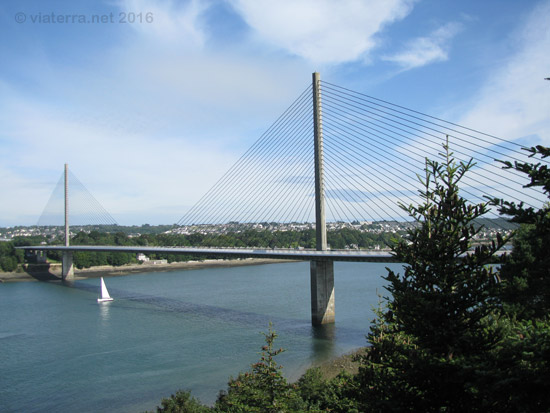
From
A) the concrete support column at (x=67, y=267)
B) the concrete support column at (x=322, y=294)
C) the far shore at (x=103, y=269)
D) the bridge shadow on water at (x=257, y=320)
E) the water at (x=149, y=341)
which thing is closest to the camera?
the water at (x=149, y=341)

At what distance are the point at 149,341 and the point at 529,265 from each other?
583 inches

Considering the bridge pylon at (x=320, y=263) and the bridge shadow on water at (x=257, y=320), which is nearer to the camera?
the bridge shadow on water at (x=257, y=320)

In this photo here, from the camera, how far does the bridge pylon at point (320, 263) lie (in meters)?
21.2

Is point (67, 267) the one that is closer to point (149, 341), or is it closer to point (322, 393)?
point (149, 341)

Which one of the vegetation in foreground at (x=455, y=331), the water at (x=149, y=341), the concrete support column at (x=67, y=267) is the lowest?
the water at (x=149, y=341)

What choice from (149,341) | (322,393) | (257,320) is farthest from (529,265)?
(149,341)

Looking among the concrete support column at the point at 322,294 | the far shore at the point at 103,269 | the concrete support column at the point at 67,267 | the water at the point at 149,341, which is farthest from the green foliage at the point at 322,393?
the far shore at the point at 103,269

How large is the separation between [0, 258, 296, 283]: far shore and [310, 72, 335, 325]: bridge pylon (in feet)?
120

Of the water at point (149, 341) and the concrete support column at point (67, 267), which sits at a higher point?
the concrete support column at point (67, 267)

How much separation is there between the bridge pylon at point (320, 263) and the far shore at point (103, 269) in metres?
36.5

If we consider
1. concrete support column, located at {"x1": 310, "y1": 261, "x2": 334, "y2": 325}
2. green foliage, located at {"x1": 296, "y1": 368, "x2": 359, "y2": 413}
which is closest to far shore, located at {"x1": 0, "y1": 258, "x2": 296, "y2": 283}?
concrete support column, located at {"x1": 310, "y1": 261, "x2": 334, "y2": 325}

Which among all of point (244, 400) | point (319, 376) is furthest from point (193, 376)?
point (244, 400)

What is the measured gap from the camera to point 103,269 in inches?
2109

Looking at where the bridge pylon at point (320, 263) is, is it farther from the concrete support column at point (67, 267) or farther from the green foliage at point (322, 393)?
the concrete support column at point (67, 267)
